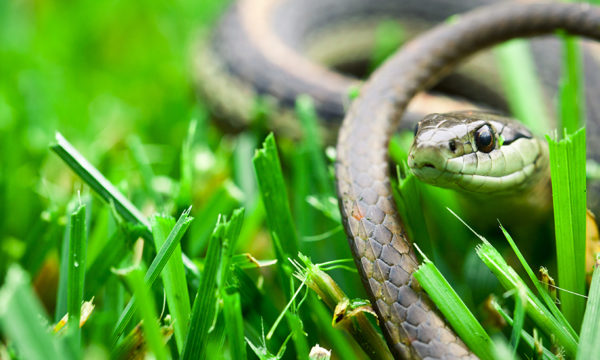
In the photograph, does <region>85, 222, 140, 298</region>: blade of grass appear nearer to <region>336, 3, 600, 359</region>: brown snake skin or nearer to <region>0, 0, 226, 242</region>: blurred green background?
<region>0, 0, 226, 242</region>: blurred green background

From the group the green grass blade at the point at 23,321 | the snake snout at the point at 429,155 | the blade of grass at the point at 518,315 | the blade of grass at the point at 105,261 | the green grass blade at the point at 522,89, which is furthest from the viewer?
the green grass blade at the point at 522,89

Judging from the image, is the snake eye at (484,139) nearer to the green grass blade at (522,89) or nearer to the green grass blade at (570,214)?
the green grass blade at (570,214)

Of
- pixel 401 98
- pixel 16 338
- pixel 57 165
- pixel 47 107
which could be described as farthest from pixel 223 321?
pixel 47 107

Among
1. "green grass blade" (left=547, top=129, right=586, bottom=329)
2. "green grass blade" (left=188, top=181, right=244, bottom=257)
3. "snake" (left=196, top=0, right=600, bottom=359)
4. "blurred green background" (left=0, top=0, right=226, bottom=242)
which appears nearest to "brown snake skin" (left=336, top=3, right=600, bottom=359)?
"snake" (left=196, top=0, right=600, bottom=359)

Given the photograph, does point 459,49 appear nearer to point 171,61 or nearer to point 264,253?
point 264,253

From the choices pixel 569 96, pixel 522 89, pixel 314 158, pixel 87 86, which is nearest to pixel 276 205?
pixel 314 158

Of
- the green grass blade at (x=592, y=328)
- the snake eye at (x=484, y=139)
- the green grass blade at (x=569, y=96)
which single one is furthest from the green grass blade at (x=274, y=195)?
the green grass blade at (x=569, y=96)
